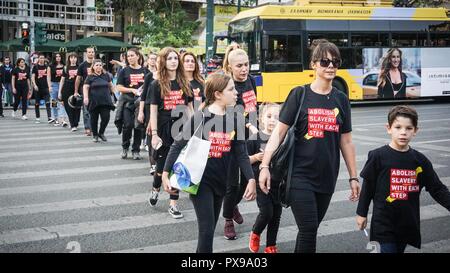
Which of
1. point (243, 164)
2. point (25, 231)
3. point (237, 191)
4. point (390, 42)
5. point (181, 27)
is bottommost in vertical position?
point (25, 231)

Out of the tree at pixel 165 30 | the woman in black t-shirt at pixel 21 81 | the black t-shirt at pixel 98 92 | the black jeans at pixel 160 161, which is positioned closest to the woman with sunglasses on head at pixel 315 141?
the black jeans at pixel 160 161

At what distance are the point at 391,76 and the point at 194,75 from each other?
1516cm

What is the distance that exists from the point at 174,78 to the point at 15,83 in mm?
11580

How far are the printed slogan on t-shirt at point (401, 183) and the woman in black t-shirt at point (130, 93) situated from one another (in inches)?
251

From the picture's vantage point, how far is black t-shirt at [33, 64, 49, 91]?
1527cm

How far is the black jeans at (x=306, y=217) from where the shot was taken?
3.77 m

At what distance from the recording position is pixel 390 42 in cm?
2031

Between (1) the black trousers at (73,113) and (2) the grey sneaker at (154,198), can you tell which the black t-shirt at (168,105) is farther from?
(1) the black trousers at (73,113)

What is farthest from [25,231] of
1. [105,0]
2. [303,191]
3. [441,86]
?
[105,0]

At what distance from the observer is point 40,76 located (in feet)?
50.6

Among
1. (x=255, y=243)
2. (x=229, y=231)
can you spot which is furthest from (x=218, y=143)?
(x=229, y=231)

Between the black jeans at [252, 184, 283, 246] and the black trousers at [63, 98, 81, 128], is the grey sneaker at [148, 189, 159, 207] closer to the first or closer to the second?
the black jeans at [252, 184, 283, 246]
